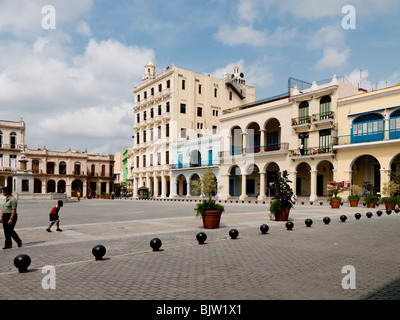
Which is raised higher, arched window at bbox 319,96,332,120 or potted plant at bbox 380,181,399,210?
arched window at bbox 319,96,332,120

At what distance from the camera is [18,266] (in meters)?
6.16

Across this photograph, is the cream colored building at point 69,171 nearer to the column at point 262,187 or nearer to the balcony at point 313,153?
the column at point 262,187

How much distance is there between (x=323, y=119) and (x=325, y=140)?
2.10 meters

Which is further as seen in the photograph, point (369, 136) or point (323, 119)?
point (323, 119)

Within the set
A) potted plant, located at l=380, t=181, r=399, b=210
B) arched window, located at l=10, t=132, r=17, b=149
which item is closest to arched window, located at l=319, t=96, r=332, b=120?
potted plant, located at l=380, t=181, r=399, b=210

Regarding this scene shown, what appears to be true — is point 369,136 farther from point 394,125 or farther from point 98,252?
point 98,252

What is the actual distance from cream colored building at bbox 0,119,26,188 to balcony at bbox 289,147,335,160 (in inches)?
1972

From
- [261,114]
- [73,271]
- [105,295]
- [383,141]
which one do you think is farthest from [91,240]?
[261,114]

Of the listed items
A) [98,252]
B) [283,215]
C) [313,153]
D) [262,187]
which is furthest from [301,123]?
[98,252]

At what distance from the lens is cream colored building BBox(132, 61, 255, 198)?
165 feet

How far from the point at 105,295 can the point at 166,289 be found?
892mm

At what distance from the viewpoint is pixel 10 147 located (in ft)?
207

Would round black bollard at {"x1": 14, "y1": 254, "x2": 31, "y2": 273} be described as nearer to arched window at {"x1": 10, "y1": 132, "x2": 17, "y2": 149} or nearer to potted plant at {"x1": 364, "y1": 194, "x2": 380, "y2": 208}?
potted plant at {"x1": 364, "y1": 194, "x2": 380, "y2": 208}
